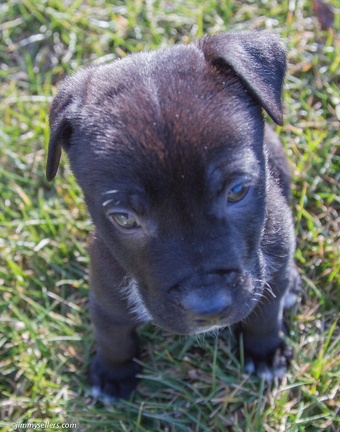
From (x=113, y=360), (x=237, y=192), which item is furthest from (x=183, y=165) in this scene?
(x=113, y=360)

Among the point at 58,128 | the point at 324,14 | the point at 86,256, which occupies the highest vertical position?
the point at 58,128

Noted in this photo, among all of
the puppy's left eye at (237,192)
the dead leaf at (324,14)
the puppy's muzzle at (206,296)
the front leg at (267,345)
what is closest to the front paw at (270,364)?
the front leg at (267,345)

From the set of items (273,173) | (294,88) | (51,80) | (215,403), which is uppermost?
(273,173)

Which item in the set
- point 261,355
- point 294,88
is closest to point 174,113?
point 261,355

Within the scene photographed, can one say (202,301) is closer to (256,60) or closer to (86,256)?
(256,60)

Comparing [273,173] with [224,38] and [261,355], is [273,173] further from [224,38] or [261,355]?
[261,355]

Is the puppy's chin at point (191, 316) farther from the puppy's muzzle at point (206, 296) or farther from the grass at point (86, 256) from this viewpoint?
the grass at point (86, 256)

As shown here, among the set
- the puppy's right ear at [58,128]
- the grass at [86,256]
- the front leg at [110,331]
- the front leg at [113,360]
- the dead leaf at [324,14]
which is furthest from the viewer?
the dead leaf at [324,14]
